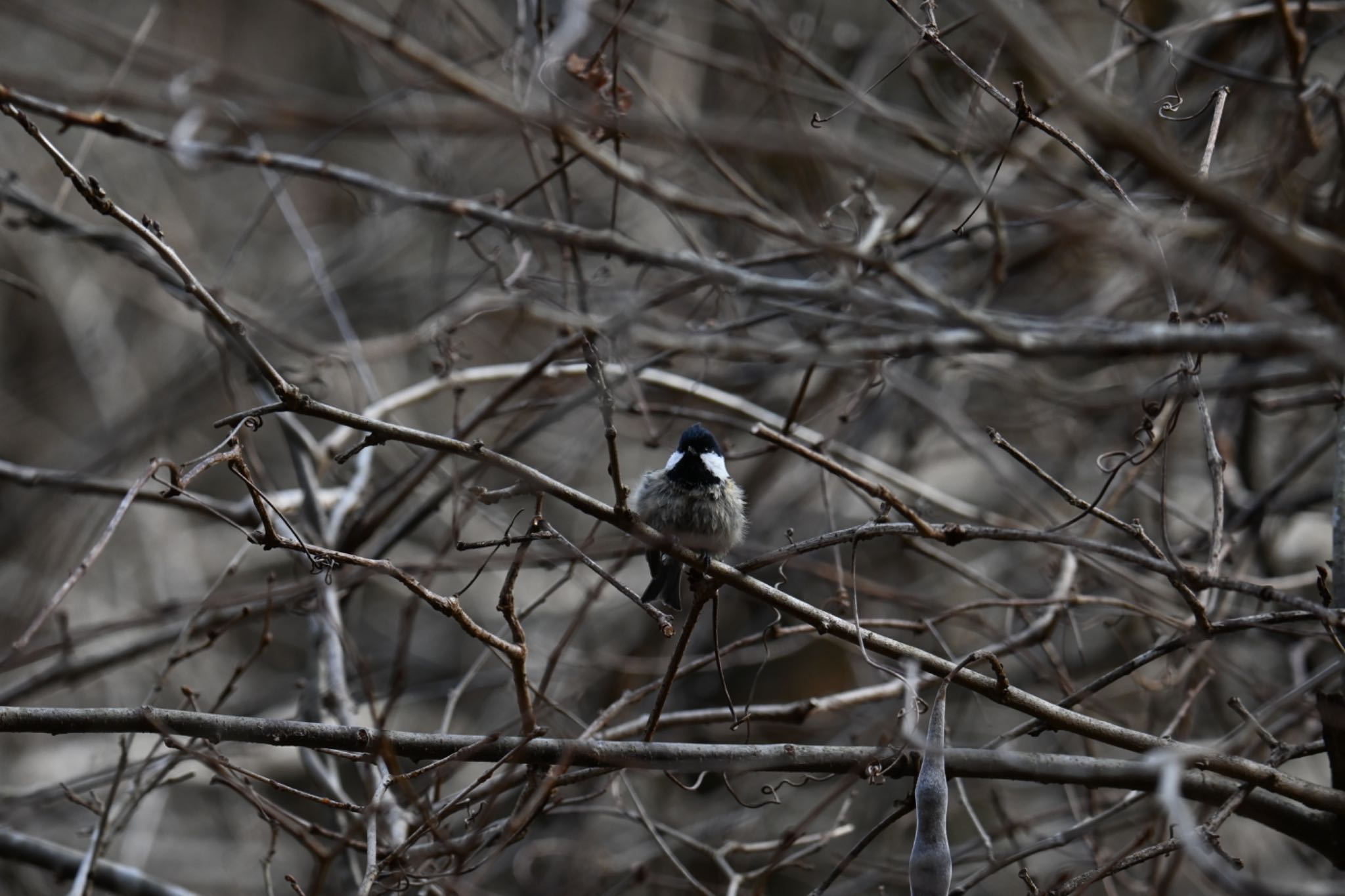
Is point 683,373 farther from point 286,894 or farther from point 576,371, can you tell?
point 286,894

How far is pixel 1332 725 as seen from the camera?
8.48ft

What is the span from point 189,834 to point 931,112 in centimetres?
748

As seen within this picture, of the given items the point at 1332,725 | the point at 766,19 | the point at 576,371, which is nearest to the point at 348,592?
the point at 576,371

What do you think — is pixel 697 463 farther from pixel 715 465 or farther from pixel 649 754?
pixel 649 754

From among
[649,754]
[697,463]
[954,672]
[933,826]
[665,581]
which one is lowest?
[933,826]

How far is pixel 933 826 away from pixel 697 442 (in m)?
2.02

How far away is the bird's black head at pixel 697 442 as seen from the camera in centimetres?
393

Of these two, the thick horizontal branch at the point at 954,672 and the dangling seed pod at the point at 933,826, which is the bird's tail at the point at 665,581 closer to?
the thick horizontal branch at the point at 954,672

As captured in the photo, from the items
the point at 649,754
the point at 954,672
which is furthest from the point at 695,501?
the point at 954,672

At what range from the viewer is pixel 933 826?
82.7 inches

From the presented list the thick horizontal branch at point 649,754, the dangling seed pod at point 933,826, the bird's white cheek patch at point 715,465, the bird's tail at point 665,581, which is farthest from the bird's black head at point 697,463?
the dangling seed pod at point 933,826

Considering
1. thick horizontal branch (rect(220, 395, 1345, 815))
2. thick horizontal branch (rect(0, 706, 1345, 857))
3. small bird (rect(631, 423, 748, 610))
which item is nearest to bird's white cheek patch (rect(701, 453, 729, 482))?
small bird (rect(631, 423, 748, 610))

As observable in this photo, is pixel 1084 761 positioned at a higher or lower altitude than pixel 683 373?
lower

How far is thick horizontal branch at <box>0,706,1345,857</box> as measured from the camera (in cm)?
229
